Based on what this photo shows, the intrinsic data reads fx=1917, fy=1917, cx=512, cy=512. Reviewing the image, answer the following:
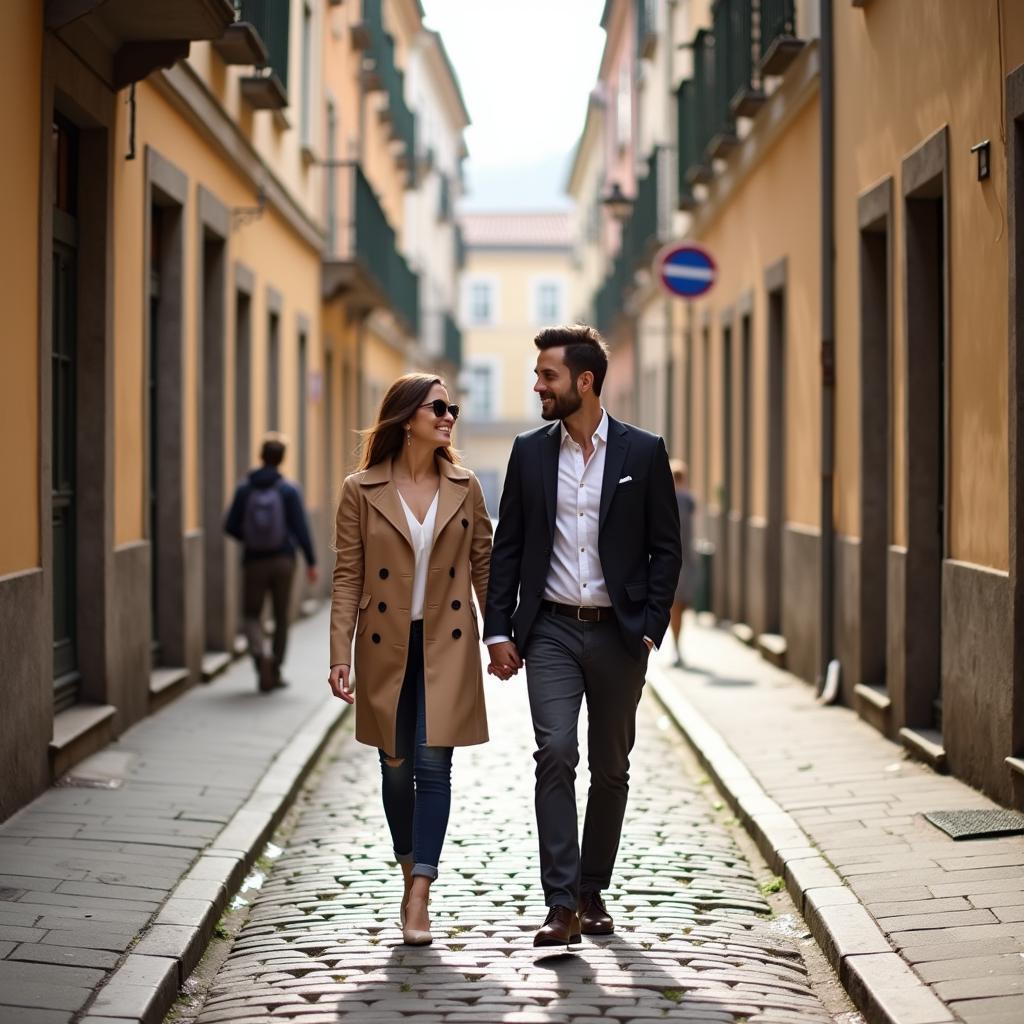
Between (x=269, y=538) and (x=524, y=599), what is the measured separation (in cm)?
743

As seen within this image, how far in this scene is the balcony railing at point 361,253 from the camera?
2427 cm

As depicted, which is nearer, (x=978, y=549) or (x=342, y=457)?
(x=978, y=549)

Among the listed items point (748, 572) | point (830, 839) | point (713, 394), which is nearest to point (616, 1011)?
point (830, 839)

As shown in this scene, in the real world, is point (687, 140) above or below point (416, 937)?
above

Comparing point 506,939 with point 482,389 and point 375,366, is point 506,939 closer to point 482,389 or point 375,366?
point 375,366

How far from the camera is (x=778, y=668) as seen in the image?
15.4 m

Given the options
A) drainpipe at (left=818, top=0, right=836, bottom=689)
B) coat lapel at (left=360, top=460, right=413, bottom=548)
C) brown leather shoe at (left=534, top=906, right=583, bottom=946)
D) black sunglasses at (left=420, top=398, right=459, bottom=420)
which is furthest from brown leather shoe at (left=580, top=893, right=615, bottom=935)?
drainpipe at (left=818, top=0, right=836, bottom=689)

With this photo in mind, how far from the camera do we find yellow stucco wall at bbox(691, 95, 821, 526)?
47.2 ft

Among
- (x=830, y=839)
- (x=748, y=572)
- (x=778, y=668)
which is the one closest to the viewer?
(x=830, y=839)

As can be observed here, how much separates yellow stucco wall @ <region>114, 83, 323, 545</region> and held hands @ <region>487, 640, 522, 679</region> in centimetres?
530

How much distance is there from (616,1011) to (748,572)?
12.5 metres

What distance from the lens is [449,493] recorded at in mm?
6633

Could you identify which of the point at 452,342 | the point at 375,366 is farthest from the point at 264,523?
the point at 452,342

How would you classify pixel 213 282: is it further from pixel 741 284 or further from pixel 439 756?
pixel 439 756
